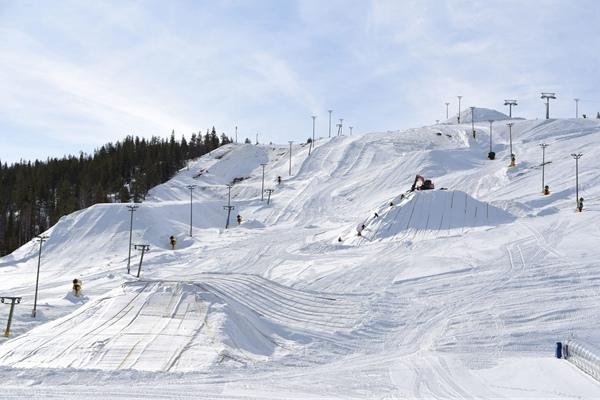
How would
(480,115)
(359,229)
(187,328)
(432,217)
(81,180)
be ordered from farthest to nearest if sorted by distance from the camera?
(480,115), (81,180), (432,217), (359,229), (187,328)

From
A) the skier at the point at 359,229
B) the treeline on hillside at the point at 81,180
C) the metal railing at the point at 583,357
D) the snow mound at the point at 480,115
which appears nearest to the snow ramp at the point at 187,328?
the metal railing at the point at 583,357

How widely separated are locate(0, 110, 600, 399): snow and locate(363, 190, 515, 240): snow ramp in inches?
4.8

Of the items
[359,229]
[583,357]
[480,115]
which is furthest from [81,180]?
[583,357]

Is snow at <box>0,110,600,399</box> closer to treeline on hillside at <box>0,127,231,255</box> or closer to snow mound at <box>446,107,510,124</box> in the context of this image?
treeline on hillside at <box>0,127,231,255</box>

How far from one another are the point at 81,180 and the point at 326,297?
2425 inches

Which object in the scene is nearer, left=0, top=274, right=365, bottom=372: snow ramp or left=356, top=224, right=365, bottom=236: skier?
left=0, top=274, right=365, bottom=372: snow ramp

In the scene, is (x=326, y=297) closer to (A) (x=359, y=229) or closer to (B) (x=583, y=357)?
(B) (x=583, y=357)

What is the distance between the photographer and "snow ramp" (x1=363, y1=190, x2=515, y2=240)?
121 ft

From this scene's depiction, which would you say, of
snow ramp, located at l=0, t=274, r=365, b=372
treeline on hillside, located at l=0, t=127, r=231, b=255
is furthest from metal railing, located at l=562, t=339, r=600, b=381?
treeline on hillside, located at l=0, t=127, r=231, b=255

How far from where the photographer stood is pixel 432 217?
38.2 meters

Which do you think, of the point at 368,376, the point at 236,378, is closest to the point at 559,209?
the point at 368,376

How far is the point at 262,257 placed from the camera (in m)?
36.7

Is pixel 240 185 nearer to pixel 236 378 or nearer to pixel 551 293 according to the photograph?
pixel 551 293

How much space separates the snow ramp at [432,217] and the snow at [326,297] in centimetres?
12
